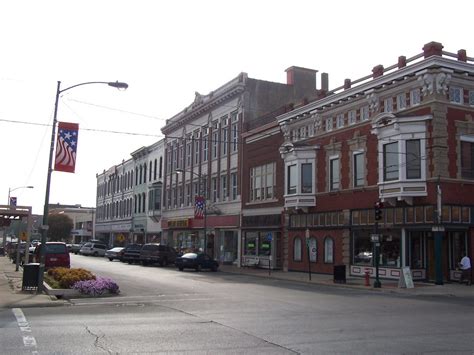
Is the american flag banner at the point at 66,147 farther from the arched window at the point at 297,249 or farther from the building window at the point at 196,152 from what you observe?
the building window at the point at 196,152

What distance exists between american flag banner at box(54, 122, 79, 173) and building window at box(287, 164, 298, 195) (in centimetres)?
1959

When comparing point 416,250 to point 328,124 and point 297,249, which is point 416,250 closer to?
point 328,124

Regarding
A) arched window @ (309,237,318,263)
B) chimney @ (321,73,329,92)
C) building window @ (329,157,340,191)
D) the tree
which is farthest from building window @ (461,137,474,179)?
the tree

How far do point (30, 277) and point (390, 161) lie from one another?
60.5ft

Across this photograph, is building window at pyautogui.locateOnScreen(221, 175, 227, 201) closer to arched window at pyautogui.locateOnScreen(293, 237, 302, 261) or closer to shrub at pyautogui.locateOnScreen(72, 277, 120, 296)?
arched window at pyautogui.locateOnScreen(293, 237, 302, 261)

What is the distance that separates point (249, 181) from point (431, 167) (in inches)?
773

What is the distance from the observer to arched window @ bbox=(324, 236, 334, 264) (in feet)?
112

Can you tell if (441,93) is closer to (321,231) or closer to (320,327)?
(321,231)

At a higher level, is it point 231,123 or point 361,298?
point 231,123

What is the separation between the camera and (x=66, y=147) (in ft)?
66.2

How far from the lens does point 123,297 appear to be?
1956cm

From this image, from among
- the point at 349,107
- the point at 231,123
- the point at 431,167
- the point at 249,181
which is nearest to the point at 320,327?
the point at 431,167

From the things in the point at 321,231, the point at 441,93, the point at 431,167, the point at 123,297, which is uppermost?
the point at 441,93

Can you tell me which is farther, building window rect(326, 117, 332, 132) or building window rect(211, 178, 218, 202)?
building window rect(211, 178, 218, 202)
